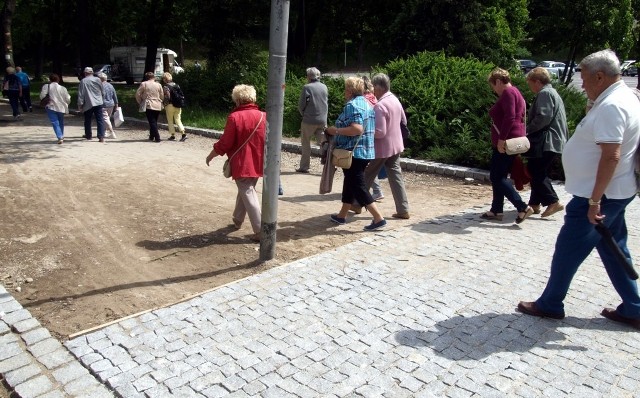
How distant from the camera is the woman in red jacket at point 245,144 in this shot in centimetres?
597

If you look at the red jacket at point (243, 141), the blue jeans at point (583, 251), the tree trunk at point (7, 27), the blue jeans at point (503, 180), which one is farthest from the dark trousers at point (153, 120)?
the blue jeans at point (583, 251)

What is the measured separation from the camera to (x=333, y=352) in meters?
3.95

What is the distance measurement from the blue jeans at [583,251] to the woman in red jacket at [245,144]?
305 cm

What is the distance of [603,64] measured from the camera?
3963 mm

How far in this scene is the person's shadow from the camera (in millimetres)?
3986

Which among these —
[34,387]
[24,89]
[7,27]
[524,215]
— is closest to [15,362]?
[34,387]

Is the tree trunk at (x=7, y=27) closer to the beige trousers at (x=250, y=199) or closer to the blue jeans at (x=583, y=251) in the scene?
the beige trousers at (x=250, y=199)

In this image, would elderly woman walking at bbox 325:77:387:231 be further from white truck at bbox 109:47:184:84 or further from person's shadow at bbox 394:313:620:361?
white truck at bbox 109:47:184:84

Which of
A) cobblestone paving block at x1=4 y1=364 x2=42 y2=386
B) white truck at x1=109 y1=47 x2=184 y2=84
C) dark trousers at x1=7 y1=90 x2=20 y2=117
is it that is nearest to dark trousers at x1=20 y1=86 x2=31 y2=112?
dark trousers at x1=7 y1=90 x2=20 y2=117

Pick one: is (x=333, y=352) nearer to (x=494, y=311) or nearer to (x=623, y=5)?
(x=494, y=311)

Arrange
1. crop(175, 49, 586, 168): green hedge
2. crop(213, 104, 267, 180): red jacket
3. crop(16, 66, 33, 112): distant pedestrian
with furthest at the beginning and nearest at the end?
crop(16, 66, 33, 112): distant pedestrian, crop(175, 49, 586, 168): green hedge, crop(213, 104, 267, 180): red jacket

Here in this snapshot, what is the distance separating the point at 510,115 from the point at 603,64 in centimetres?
269

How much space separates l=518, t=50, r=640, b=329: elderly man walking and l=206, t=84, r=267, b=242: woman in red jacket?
9.95 ft

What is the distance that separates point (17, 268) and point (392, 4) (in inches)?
760
